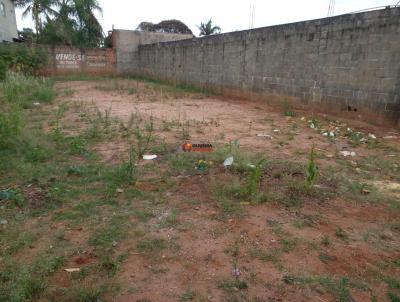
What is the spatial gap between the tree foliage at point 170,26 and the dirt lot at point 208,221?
84.0 feet

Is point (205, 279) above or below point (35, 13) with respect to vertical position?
below

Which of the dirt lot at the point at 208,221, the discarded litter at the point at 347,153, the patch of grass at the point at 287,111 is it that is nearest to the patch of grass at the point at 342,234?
the dirt lot at the point at 208,221

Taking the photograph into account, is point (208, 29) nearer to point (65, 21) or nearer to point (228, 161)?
point (65, 21)

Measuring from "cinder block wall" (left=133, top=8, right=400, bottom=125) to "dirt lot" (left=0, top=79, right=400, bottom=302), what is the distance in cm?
156

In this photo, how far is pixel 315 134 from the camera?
5.60 m

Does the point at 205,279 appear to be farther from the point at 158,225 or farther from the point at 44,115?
the point at 44,115

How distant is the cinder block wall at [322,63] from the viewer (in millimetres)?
5867

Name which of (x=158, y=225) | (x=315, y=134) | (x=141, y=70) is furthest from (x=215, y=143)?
(x=141, y=70)

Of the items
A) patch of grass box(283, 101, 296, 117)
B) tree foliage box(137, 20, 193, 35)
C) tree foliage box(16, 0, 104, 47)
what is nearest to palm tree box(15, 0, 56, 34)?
tree foliage box(16, 0, 104, 47)

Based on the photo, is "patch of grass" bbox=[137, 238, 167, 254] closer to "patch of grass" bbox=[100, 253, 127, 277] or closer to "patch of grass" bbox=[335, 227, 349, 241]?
"patch of grass" bbox=[100, 253, 127, 277]

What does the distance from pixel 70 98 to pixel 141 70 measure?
8554 mm

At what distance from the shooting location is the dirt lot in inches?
72.4

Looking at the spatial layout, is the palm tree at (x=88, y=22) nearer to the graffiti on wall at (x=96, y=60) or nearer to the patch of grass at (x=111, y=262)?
the graffiti on wall at (x=96, y=60)

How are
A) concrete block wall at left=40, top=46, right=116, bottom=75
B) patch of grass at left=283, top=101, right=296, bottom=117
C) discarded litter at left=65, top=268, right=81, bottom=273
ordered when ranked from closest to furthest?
discarded litter at left=65, top=268, right=81, bottom=273, patch of grass at left=283, top=101, right=296, bottom=117, concrete block wall at left=40, top=46, right=116, bottom=75
